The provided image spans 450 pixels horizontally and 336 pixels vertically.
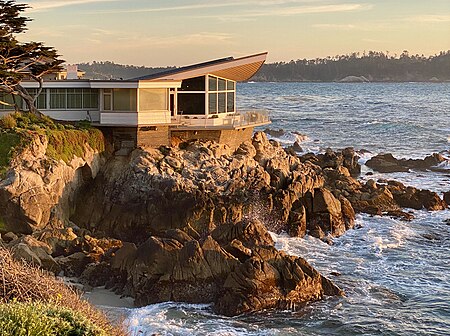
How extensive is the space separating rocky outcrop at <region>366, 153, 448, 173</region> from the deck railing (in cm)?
1299

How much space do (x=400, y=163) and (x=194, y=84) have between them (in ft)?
65.0

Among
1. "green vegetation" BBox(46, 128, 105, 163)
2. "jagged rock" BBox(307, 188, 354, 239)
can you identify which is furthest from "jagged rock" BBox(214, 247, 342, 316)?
"green vegetation" BBox(46, 128, 105, 163)

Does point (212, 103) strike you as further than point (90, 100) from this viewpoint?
Yes

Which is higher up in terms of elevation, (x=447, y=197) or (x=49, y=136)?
(x=49, y=136)

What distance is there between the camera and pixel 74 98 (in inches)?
1190

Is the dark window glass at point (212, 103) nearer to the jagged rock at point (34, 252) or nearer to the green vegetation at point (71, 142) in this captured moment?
the green vegetation at point (71, 142)

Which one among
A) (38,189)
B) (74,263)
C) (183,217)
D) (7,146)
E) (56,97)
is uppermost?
(56,97)

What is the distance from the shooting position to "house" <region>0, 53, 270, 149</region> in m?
28.9

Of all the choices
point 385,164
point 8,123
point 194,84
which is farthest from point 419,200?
point 8,123

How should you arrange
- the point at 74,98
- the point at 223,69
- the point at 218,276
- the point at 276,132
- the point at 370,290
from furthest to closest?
the point at 276,132
the point at 223,69
the point at 74,98
the point at 370,290
the point at 218,276

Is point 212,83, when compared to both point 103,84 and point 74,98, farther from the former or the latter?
point 74,98

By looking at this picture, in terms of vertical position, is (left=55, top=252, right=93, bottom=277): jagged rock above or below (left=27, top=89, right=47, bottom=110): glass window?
below

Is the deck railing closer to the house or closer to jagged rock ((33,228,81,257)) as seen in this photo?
the house

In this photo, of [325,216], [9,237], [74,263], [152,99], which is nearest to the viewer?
[74,263]
